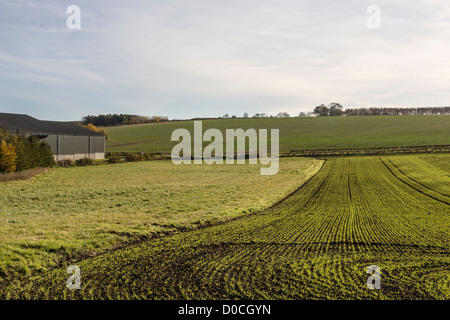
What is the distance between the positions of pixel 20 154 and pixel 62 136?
62.3 feet

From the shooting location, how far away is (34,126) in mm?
58781

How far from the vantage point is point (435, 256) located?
11219 millimetres

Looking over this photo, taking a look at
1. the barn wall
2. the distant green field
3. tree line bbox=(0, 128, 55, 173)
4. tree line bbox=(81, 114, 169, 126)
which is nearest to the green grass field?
tree line bbox=(0, 128, 55, 173)

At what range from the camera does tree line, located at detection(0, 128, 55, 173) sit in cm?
3925

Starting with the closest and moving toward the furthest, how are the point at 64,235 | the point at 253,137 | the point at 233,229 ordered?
1. the point at 64,235
2. the point at 233,229
3. the point at 253,137

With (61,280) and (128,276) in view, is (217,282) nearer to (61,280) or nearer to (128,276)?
(128,276)

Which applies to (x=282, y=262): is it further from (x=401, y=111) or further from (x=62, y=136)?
(x=401, y=111)

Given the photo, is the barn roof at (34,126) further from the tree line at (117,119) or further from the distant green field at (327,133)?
the tree line at (117,119)

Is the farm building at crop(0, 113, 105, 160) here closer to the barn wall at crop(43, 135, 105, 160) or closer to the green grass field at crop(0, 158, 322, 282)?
the barn wall at crop(43, 135, 105, 160)

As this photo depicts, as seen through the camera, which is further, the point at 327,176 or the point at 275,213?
the point at 327,176
